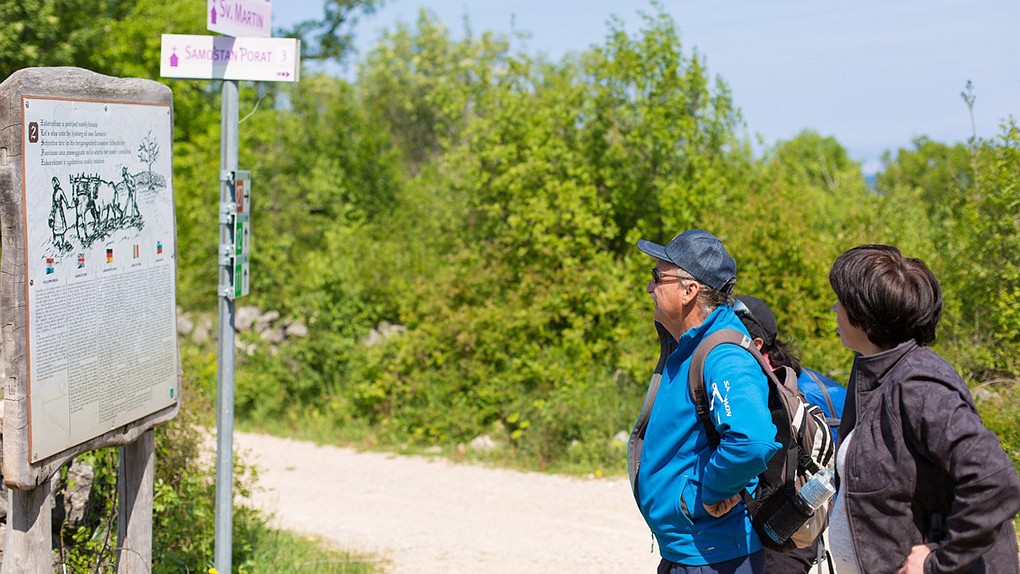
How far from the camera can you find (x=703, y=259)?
300 cm

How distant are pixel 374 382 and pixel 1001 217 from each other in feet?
22.0

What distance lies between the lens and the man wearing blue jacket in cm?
272

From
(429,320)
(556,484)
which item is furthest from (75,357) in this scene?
(429,320)

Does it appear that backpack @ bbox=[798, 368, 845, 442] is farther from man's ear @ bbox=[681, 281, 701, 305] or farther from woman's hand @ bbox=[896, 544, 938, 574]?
woman's hand @ bbox=[896, 544, 938, 574]

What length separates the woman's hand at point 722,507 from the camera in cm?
279

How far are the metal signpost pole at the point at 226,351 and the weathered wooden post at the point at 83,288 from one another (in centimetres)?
25

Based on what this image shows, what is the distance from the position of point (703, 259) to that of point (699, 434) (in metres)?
0.60

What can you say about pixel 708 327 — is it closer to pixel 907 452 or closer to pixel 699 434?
pixel 699 434

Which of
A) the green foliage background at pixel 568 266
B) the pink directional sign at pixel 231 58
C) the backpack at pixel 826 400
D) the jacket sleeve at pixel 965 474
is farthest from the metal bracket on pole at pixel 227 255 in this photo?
the green foliage background at pixel 568 266

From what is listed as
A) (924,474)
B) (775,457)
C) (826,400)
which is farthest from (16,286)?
(826,400)

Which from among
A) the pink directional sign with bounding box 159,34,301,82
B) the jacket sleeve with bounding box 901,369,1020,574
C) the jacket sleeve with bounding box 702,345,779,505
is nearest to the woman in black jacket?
the jacket sleeve with bounding box 901,369,1020,574

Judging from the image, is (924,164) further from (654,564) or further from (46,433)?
(46,433)

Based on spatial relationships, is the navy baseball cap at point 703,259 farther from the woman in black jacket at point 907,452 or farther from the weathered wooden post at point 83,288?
the weathered wooden post at point 83,288

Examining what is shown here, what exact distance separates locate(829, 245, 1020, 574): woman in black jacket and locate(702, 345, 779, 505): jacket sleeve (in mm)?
260
